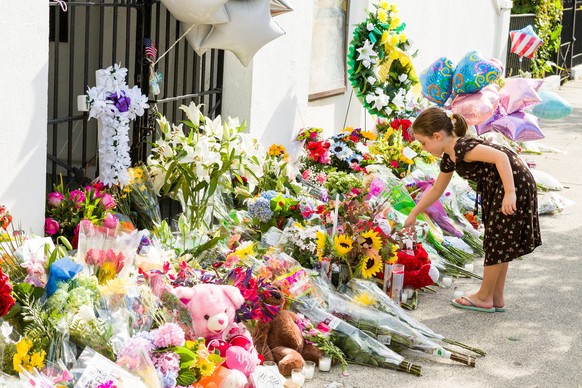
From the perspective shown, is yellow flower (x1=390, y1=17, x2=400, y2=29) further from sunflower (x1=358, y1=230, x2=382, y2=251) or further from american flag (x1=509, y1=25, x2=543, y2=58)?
american flag (x1=509, y1=25, x2=543, y2=58)

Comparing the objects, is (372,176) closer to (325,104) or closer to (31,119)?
(325,104)

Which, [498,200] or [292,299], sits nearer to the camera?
[292,299]

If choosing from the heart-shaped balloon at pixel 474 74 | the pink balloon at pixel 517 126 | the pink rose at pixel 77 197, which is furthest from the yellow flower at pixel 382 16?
the pink rose at pixel 77 197

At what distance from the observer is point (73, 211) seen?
17.1 ft

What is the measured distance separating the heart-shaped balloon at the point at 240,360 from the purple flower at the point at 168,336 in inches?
14.6

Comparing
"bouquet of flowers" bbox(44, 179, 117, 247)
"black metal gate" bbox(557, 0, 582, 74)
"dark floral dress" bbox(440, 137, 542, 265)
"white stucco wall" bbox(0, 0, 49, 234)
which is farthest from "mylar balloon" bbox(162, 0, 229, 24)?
"black metal gate" bbox(557, 0, 582, 74)

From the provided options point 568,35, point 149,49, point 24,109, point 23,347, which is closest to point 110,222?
point 24,109

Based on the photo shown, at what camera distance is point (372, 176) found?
7305 millimetres

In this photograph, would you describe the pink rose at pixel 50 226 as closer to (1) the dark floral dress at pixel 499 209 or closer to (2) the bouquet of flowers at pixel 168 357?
(2) the bouquet of flowers at pixel 168 357

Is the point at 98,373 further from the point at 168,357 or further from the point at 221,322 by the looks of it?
the point at 221,322

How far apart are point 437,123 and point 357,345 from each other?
1599 millimetres

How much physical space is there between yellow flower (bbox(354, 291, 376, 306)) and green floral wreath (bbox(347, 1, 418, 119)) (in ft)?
11.3

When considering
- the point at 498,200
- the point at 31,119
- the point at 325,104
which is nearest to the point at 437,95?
the point at 325,104

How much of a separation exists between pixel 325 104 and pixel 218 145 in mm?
2911
